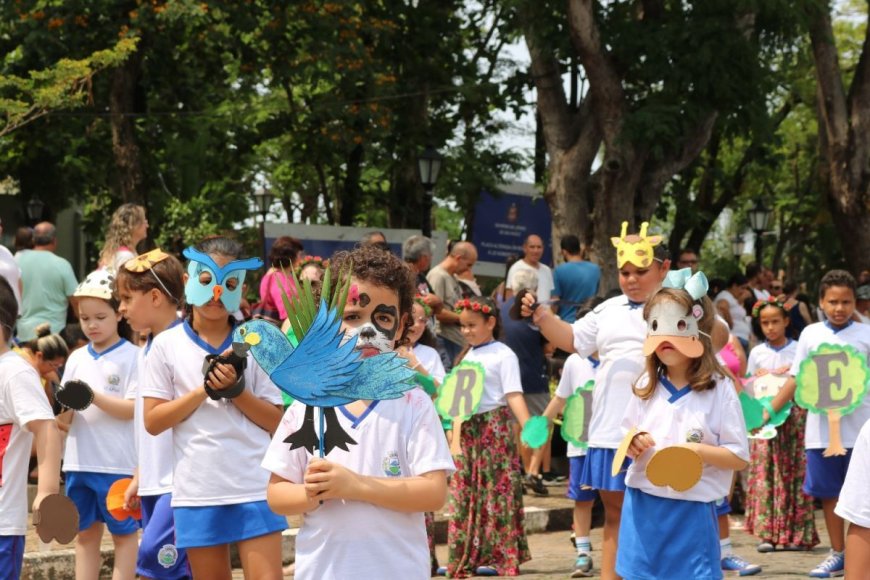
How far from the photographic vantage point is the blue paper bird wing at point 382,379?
4020 mm

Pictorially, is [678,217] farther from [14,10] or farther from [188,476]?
[188,476]

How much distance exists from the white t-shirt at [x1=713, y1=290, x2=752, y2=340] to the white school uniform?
10.0 metres

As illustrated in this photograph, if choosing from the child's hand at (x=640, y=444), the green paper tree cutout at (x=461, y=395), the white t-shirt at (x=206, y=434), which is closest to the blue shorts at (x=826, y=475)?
the green paper tree cutout at (x=461, y=395)

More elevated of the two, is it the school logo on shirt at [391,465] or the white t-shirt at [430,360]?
the white t-shirt at [430,360]

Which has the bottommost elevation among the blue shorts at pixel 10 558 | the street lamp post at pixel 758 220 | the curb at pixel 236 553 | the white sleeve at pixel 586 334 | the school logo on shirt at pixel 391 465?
the curb at pixel 236 553

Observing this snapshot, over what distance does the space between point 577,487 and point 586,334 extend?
2.18 meters

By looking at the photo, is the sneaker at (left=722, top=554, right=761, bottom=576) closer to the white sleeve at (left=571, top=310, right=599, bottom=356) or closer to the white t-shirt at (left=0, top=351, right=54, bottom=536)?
the white sleeve at (left=571, top=310, right=599, bottom=356)

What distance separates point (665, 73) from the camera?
17.1 metres

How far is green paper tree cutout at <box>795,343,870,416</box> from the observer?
→ 9438 millimetres

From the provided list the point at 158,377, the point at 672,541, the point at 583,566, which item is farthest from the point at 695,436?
the point at 583,566

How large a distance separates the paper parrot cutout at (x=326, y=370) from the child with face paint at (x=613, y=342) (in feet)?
10.3

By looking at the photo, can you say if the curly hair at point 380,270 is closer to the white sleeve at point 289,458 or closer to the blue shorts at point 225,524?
the white sleeve at point 289,458

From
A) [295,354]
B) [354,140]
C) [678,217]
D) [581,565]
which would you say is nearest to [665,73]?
[354,140]

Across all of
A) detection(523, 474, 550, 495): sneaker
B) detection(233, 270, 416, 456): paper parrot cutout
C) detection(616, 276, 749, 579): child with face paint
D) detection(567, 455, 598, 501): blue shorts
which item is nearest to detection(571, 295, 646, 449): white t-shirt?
detection(616, 276, 749, 579): child with face paint
